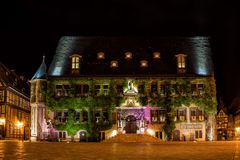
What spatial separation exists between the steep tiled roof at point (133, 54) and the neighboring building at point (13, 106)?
11.5m

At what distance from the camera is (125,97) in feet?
175

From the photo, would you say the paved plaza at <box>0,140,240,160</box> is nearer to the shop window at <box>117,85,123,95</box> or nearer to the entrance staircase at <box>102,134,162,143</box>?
the entrance staircase at <box>102,134,162,143</box>

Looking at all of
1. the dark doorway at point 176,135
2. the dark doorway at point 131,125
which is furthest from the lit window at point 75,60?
the dark doorway at point 176,135

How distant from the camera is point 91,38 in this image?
61.0m

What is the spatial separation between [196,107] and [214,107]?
238cm

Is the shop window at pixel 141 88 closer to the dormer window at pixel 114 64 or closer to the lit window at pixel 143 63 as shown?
the lit window at pixel 143 63

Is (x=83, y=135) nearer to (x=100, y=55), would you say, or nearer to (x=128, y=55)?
(x=100, y=55)

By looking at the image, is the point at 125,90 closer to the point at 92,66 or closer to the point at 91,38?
the point at 92,66

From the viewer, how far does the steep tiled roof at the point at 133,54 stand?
5566 centimetres

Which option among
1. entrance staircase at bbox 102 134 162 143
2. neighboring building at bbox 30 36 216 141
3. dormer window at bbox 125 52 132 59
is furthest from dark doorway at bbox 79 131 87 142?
dormer window at bbox 125 52 132 59

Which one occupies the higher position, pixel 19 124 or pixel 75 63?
pixel 75 63

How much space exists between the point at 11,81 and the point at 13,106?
485cm

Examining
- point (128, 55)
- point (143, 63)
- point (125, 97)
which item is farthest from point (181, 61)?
point (125, 97)

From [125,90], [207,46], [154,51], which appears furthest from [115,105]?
[207,46]
